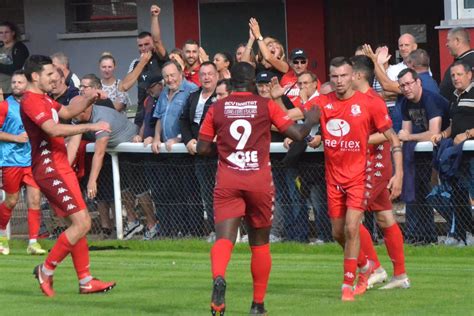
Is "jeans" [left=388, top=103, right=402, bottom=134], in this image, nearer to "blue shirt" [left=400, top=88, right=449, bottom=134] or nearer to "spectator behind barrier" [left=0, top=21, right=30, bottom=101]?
"blue shirt" [left=400, top=88, right=449, bottom=134]

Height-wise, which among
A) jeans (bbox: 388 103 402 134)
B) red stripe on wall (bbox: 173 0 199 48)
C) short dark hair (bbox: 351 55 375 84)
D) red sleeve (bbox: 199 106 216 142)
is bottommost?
jeans (bbox: 388 103 402 134)

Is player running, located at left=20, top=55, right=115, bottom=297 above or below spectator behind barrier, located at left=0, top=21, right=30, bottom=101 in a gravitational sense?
below

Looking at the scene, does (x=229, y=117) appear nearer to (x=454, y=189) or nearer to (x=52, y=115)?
(x=52, y=115)

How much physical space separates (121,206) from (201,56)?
2.68m

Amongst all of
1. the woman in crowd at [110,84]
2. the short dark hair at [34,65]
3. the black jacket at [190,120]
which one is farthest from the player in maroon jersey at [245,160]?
the woman in crowd at [110,84]

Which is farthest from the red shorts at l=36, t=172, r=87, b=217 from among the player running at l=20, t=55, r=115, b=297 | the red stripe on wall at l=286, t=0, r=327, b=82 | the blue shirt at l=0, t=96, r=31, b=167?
the red stripe on wall at l=286, t=0, r=327, b=82

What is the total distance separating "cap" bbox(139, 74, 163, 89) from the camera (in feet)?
53.5

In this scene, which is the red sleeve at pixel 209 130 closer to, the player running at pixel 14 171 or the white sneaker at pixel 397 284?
the white sneaker at pixel 397 284

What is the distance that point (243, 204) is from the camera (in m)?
9.94

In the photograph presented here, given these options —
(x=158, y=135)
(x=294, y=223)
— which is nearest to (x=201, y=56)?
(x=158, y=135)

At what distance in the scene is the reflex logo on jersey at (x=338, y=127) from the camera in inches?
424

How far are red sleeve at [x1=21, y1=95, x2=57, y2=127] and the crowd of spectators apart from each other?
2885mm

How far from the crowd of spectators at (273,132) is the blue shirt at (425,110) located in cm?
1

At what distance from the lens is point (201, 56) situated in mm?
17109
